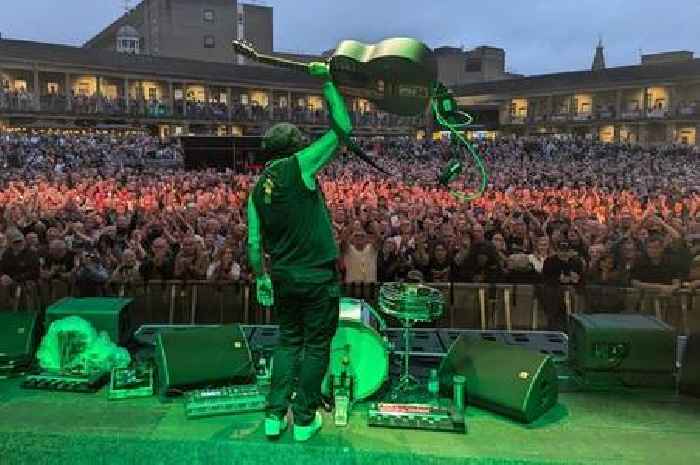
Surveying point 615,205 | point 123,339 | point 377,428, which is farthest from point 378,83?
point 615,205

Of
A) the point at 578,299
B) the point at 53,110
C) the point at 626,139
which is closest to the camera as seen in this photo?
the point at 578,299

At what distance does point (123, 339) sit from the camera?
559cm

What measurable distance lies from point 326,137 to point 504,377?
6.96 feet

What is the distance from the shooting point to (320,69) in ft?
12.7

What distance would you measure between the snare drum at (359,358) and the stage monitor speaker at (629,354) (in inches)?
64.6

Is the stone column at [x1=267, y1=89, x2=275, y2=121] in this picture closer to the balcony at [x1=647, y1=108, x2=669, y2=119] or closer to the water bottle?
the balcony at [x1=647, y1=108, x2=669, y2=119]

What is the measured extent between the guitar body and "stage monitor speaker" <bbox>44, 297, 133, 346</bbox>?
2914 millimetres

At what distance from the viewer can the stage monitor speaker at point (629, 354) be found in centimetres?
504

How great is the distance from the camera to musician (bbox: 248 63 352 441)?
3.88 m

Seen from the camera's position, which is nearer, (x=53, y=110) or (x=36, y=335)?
(x=36, y=335)

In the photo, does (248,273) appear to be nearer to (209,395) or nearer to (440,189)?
(209,395)

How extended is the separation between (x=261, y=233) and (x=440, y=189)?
29.8ft

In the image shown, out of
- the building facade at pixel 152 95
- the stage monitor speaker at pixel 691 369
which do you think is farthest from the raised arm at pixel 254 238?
the building facade at pixel 152 95

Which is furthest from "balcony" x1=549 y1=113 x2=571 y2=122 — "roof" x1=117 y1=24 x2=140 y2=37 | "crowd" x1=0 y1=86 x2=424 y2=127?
"roof" x1=117 y1=24 x2=140 y2=37
